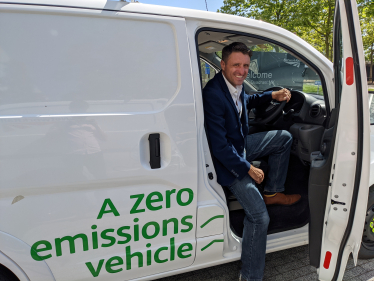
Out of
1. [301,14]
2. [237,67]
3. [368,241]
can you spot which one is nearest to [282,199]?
[368,241]

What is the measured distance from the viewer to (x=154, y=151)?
5.07 feet

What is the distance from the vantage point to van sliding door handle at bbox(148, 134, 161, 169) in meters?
1.54

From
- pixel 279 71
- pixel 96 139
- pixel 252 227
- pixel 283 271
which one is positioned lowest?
pixel 283 271

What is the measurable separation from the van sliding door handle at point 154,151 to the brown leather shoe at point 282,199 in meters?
1.09

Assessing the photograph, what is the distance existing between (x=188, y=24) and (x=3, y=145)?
1.13 meters

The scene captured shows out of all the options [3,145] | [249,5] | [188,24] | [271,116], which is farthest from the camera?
[249,5]

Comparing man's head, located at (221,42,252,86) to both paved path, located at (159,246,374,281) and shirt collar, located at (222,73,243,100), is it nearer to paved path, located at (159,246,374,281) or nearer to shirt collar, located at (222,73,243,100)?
shirt collar, located at (222,73,243,100)

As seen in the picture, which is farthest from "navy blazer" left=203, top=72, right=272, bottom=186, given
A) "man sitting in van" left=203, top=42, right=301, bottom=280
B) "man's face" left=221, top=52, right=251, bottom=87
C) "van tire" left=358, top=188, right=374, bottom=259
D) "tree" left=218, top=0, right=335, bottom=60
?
"tree" left=218, top=0, right=335, bottom=60

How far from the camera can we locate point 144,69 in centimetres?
152

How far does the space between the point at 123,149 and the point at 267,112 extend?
1.64 m

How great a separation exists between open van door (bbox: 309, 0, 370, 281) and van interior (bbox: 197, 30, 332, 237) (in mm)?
250

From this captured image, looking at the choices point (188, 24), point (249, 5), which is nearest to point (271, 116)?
point (188, 24)

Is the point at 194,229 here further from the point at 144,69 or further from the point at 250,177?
the point at 144,69

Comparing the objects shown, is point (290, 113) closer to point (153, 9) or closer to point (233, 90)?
point (233, 90)
